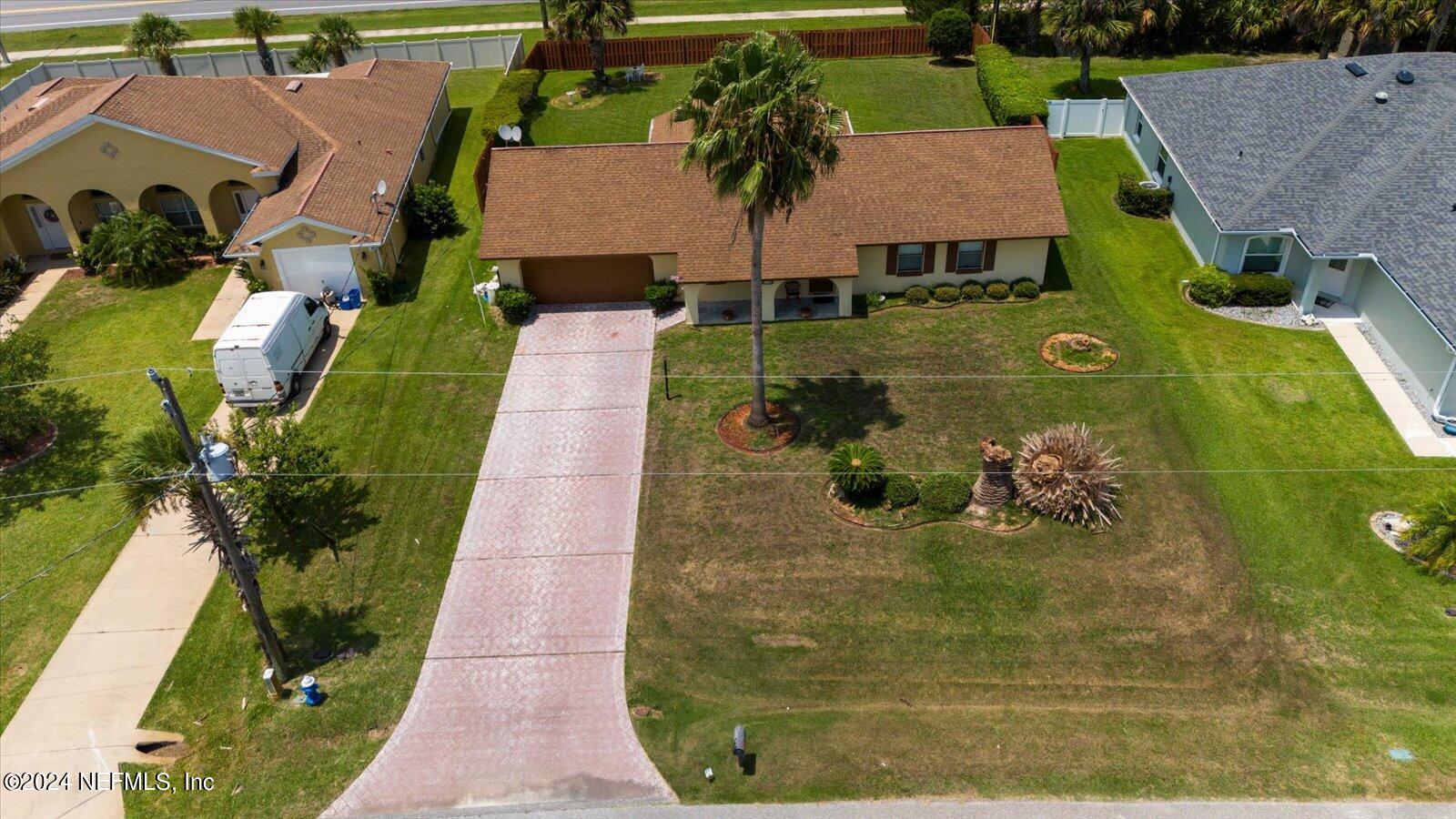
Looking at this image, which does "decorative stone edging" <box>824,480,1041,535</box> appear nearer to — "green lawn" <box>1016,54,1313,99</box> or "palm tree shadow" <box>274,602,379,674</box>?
"palm tree shadow" <box>274,602,379,674</box>

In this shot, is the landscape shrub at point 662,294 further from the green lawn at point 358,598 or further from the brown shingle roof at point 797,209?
the green lawn at point 358,598

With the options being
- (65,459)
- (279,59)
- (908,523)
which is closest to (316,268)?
(65,459)

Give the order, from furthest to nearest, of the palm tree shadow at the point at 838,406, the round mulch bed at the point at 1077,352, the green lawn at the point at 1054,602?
the round mulch bed at the point at 1077,352
the palm tree shadow at the point at 838,406
the green lawn at the point at 1054,602

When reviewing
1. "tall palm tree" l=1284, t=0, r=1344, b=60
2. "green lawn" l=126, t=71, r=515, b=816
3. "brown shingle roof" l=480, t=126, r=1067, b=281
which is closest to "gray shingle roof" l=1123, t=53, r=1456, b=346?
"brown shingle roof" l=480, t=126, r=1067, b=281

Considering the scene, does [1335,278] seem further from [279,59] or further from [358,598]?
[279,59]

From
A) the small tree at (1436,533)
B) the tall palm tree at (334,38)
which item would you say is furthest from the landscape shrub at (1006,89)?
the tall palm tree at (334,38)
